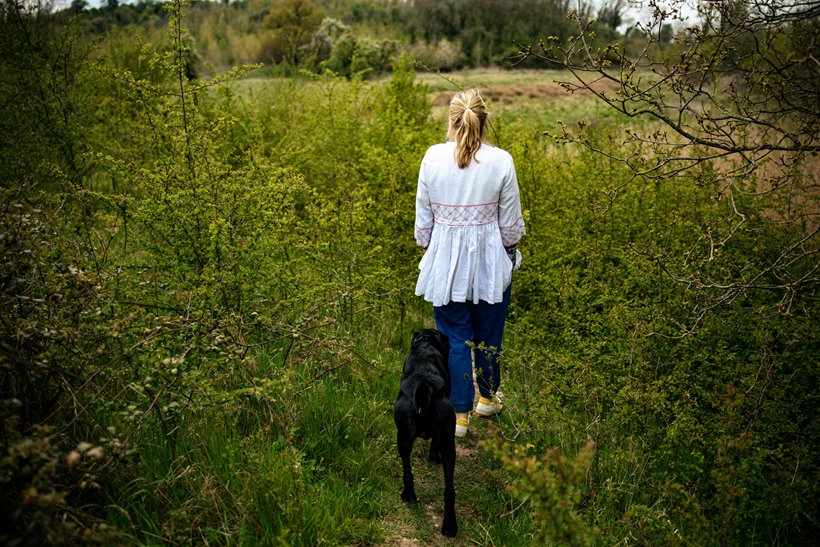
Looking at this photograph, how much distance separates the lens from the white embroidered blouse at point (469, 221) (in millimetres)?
3707

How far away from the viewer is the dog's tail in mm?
3107

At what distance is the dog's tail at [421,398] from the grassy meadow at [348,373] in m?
0.47

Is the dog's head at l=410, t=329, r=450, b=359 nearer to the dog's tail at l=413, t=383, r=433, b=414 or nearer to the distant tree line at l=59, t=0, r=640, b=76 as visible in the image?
the dog's tail at l=413, t=383, r=433, b=414

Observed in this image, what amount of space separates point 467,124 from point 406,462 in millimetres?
2121

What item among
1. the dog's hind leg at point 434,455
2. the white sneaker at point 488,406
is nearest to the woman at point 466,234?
the white sneaker at point 488,406

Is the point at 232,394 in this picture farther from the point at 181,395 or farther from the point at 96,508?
the point at 96,508

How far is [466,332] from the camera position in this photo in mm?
4047

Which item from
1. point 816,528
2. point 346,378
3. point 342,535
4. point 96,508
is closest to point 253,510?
point 342,535

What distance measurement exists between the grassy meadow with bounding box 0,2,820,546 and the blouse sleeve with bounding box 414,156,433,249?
2.45ft

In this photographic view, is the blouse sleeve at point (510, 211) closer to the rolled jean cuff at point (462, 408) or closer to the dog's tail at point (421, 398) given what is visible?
the rolled jean cuff at point (462, 408)

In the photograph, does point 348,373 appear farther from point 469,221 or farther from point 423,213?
point 469,221

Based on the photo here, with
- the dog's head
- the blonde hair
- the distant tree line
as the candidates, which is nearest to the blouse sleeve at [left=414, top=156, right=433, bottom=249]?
the blonde hair

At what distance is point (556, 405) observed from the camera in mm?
3766

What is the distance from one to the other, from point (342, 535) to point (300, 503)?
326 mm
